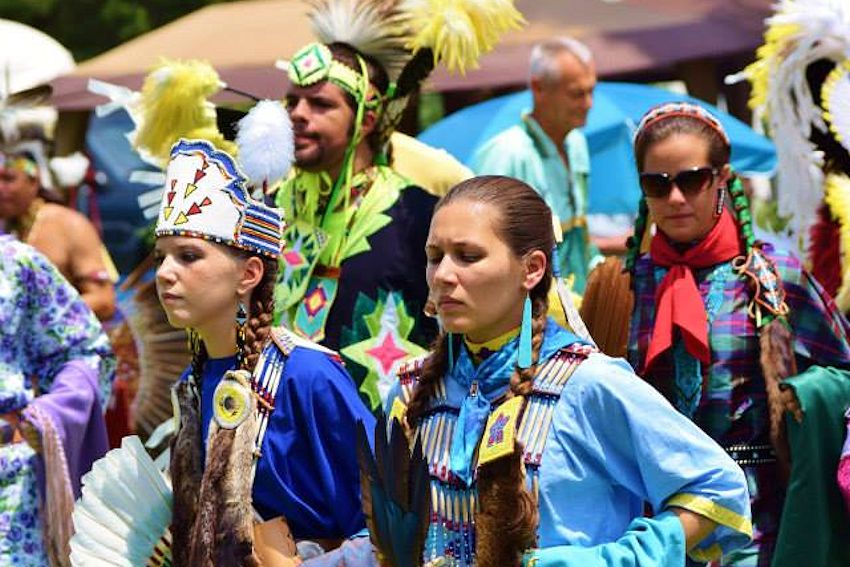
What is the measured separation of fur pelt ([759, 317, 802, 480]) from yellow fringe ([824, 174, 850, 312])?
96 centimetres

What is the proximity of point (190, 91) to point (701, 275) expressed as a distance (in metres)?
1.66

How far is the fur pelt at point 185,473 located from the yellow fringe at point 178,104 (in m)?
1.54

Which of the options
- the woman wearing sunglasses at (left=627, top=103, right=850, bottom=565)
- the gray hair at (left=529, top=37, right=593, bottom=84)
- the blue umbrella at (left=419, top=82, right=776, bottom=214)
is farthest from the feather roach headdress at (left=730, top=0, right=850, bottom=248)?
the blue umbrella at (left=419, top=82, right=776, bottom=214)

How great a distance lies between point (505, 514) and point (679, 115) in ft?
5.62

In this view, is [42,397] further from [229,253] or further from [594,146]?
[594,146]

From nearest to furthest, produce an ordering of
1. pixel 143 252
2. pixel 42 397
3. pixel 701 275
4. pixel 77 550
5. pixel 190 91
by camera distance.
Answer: pixel 77 550 < pixel 701 275 < pixel 42 397 < pixel 190 91 < pixel 143 252

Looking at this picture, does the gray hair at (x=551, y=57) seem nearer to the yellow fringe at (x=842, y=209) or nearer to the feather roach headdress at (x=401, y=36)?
the feather roach headdress at (x=401, y=36)

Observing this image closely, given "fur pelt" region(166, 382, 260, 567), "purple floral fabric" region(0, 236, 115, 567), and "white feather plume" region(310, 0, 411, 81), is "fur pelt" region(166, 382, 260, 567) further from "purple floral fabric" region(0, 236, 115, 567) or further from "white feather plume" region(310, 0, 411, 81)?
"white feather plume" region(310, 0, 411, 81)

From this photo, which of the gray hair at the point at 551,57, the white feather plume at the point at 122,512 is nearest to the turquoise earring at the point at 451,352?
the white feather plume at the point at 122,512

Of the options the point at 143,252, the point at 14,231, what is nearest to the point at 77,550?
the point at 14,231

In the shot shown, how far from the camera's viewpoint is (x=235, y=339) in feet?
13.1

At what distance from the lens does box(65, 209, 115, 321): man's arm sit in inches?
270

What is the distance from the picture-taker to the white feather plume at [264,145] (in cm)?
478

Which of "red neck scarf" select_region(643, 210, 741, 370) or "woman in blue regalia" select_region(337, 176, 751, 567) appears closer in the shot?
"woman in blue regalia" select_region(337, 176, 751, 567)
